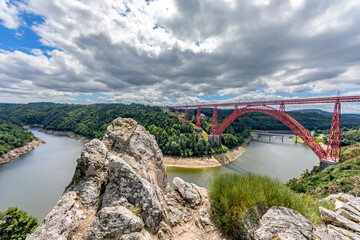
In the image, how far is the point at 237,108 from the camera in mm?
34250

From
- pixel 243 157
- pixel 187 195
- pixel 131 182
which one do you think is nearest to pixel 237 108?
pixel 243 157

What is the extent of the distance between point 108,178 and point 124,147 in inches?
61.4

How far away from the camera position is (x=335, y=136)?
63.3ft

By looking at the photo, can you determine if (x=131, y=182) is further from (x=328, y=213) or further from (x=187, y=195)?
(x=328, y=213)

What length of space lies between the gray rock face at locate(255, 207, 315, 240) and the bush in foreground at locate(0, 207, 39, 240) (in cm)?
1356

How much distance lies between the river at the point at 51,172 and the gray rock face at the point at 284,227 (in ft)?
57.3

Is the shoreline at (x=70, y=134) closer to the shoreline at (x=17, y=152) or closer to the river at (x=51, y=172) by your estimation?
the shoreline at (x=17, y=152)

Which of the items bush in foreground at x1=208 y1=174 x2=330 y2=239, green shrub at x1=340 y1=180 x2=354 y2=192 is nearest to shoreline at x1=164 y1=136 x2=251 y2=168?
green shrub at x1=340 y1=180 x2=354 y2=192

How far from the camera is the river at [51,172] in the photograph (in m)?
17.8

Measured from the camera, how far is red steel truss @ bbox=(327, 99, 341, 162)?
60.9ft

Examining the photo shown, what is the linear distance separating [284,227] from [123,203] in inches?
160

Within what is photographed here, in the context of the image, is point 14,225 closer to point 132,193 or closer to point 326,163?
point 132,193

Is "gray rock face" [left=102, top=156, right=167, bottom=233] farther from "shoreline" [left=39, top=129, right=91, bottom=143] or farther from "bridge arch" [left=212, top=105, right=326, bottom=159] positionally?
"shoreline" [left=39, top=129, right=91, bottom=143]

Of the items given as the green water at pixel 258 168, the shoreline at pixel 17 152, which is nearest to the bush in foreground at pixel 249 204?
the green water at pixel 258 168
